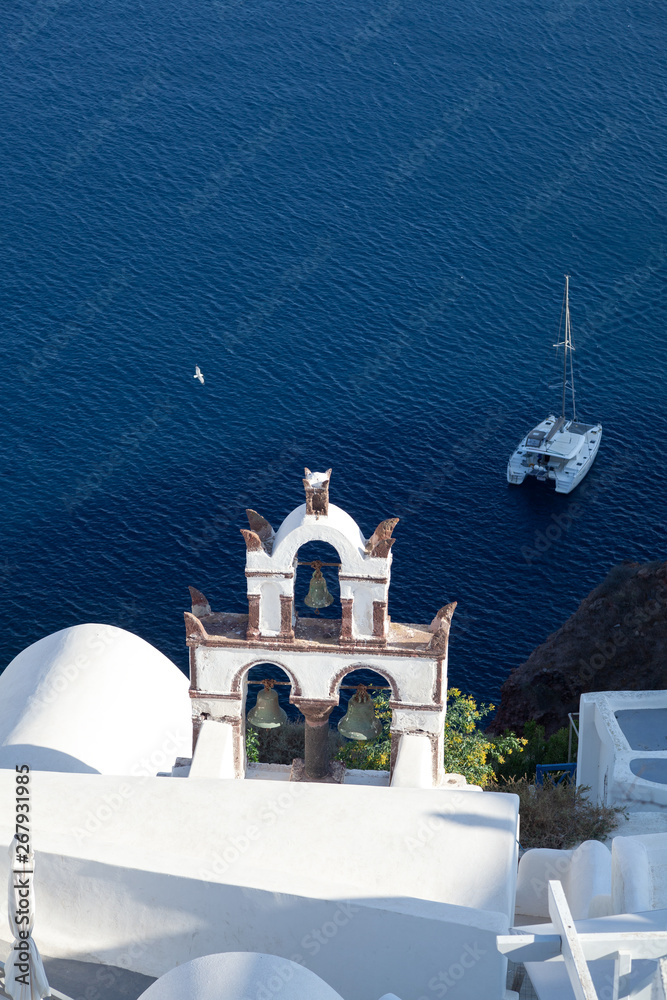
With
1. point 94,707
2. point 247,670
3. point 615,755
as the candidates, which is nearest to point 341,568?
point 247,670

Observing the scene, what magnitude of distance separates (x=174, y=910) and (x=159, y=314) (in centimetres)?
7718

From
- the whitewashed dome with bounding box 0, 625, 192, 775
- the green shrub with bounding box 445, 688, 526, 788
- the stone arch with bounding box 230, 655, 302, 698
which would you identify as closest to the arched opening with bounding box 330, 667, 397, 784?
the stone arch with bounding box 230, 655, 302, 698

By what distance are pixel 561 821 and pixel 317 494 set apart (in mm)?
10467

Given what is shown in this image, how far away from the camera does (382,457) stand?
81.0 meters

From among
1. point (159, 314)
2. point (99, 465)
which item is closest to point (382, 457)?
point (99, 465)

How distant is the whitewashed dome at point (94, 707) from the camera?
1300 inches

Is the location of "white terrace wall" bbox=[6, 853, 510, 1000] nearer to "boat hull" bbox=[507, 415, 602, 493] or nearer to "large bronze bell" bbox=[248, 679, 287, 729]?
"large bronze bell" bbox=[248, 679, 287, 729]

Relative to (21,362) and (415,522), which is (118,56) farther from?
(415,522)

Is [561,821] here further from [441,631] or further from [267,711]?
[267,711]

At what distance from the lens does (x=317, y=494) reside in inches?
954

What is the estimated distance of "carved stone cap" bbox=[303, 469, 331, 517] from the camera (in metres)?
24.2

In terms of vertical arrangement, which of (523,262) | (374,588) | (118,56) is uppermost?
(118,56)

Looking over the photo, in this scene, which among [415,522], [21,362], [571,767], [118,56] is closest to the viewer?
[571,767]

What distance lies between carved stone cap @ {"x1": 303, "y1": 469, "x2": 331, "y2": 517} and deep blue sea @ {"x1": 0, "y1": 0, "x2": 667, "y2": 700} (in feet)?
139
